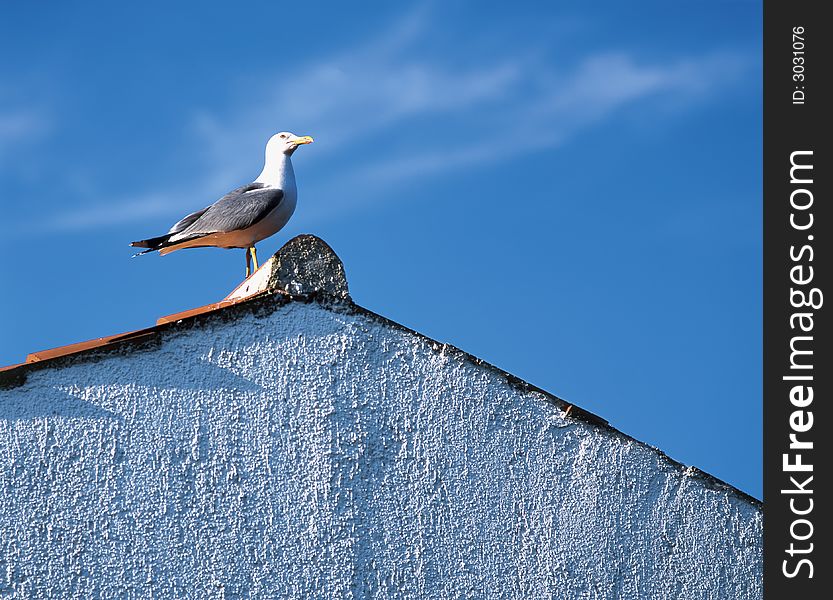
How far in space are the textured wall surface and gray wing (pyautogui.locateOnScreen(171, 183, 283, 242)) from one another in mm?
3267

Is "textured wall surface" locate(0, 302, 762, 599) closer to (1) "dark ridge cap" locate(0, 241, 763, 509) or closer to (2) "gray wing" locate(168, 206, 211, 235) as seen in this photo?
(1) "dark ridge cap" locate(0, 241, 763, 509)

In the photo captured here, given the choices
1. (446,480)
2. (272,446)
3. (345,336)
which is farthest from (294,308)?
(446,480)

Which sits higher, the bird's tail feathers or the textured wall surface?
the bird's tail feathers

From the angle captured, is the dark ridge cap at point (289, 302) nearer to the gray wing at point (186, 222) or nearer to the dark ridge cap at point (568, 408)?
the dark ridge cap at point (568, 408)

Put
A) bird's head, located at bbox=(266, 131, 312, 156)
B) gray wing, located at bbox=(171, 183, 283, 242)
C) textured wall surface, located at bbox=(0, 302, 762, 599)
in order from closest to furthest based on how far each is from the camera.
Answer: textured wall surface, located at bbox=(0, 302, 762, 599), gray wing, located at bbox=(171, 183, 283, 242), bird's head, located at bbox=(266, 131, 312, 156)

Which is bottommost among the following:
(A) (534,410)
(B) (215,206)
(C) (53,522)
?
(C) (53,522)

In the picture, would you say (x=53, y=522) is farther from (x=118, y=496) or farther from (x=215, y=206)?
(x=215, y=206)

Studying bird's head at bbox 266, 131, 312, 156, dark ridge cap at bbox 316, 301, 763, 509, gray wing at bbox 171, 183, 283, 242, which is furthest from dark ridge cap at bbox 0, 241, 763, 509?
bird's head at bbox 266, 131, 312, 156

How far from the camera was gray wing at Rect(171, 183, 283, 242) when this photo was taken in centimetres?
867

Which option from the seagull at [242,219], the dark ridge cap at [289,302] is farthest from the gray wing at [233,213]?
the dark ridge cap at [289,302]
